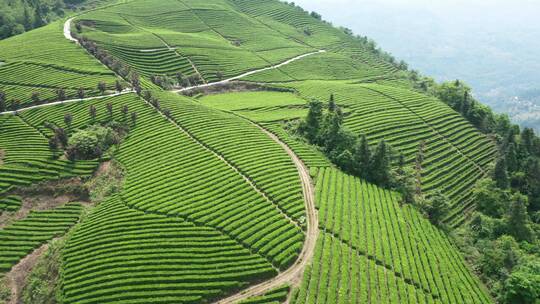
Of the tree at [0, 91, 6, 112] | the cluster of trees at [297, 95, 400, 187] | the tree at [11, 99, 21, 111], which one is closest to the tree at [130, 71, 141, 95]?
the tree at [11, 99, 21, 111]

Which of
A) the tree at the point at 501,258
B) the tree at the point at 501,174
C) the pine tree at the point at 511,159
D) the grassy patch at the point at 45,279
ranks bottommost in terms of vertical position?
the grassy patch at the point at 45,279

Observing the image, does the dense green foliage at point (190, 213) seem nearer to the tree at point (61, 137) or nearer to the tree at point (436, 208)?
the tree at point (61, 137)

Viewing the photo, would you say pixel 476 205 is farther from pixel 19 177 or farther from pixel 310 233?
pixel 19 177

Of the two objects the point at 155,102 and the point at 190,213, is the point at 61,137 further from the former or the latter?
the point at 190,213

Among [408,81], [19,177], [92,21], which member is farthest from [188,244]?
[408,81]

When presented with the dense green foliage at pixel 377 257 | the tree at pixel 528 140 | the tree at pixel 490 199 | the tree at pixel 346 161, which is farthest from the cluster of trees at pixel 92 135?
the tree at pixel 528 140

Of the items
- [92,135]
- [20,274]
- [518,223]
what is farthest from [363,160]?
[20,274]

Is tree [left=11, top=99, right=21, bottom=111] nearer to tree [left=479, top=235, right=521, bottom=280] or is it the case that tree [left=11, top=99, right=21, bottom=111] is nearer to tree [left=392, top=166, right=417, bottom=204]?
tree [left=392, top=166, right=417, bottom=204]
